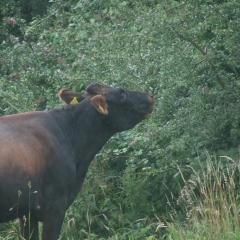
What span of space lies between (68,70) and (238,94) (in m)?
2.82

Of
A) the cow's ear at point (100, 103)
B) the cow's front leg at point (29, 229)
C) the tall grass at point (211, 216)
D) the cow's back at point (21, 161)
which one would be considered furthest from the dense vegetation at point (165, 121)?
the cow's back at point (21, 161)

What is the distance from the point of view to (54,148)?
780 centimetres

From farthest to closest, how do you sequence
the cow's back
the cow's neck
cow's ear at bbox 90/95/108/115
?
the cow's neck < cow's ear at bbox 90/95/108/115 < the cow's back

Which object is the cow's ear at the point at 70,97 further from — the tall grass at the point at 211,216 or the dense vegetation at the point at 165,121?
the tall grass at the point at 211,216

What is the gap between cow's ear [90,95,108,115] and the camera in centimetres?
811

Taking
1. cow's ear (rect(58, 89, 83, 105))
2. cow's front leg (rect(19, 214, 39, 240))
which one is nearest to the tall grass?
cow's front leg (rect(19, 214, 39, 240))

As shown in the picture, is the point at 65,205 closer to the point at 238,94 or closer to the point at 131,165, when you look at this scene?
the point at 131,165

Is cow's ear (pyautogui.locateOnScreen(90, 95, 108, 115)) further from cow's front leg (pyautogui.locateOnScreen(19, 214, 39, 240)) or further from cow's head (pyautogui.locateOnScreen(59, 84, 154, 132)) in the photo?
cow's front leg (pyautogui.locateOnScreen(19, 214, 39, 240))

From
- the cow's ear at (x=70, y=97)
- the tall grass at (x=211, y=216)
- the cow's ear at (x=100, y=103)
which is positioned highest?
the cow's ear at (x=70, y=97)

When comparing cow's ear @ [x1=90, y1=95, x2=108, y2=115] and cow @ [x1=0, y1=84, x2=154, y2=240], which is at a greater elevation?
cow's ear @ [x1=90, y1=95, x2=108, y2=115]

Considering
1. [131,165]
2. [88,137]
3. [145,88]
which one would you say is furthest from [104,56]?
[88,137]

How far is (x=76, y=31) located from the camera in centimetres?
1248

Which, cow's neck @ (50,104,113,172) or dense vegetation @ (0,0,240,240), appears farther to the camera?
dense vegetation @ (0,0,240,240)

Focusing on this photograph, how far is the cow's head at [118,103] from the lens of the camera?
328 inches
